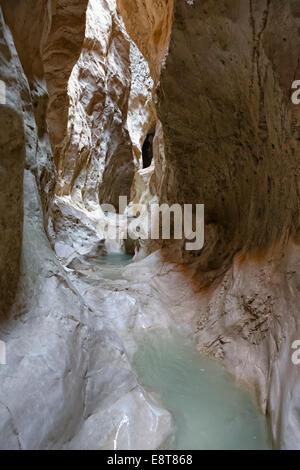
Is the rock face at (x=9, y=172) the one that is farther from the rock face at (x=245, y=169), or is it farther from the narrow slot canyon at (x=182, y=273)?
the rock face at (x=245, y=169)

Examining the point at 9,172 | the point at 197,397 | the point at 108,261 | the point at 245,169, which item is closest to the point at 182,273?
the point at 245,169

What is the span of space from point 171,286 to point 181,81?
11.8 feet

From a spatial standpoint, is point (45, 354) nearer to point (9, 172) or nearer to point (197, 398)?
point (9, 172)

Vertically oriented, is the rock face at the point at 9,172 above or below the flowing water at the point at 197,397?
above

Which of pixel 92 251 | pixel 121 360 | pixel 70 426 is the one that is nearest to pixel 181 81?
pixel 121 360

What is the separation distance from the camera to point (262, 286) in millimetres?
3283

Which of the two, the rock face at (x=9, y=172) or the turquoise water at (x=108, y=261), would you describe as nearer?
the rock face at (x=9, y=172)

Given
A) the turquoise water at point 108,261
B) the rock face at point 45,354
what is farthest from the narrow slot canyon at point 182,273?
the turquoise water at point 108,261

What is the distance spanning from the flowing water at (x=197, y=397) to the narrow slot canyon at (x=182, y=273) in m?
0.02

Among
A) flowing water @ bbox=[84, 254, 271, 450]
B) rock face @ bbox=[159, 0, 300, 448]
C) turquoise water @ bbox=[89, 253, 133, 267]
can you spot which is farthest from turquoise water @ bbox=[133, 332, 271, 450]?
turquoise water @ bbox=[89, 253, 133, 267]

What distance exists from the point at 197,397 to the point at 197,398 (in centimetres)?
2

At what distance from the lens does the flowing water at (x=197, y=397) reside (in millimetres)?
2125

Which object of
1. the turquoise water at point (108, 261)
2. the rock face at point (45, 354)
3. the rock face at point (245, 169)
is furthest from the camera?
the turquoise water at point (108, 261)
